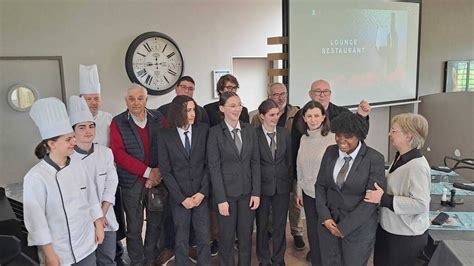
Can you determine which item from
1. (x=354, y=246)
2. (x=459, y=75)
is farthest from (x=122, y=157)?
(x=459, y=75)

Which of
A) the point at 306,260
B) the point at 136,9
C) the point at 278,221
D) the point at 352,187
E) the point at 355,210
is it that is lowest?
the point at 306,260

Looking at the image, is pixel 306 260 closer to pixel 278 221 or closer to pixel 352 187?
pixel 278 221

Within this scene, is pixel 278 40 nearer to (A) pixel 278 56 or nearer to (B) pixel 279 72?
(A) pixel 278 56

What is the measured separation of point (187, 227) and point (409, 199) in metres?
1.38

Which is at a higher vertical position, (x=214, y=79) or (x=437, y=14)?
(x=437, y=14)

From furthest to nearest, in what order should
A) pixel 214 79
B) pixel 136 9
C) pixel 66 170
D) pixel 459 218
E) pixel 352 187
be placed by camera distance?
pixel 214 79
pixel 136 9
pixel 459 218
pixel 352 187
pixel 66 170

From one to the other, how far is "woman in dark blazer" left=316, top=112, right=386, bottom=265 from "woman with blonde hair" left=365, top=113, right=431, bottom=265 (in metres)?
0.07

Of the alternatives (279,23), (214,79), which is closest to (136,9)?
(214,79)

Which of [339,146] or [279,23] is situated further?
[279,23]

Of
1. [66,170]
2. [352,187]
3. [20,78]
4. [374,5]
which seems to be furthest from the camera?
[374,5]

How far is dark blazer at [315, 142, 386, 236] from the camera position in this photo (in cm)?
192

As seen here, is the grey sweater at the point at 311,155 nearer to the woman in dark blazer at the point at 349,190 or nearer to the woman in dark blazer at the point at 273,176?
the woman in dark blazer at the point at 273,176

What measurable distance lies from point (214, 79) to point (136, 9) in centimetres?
112

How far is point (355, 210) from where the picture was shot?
1952 millimetres
